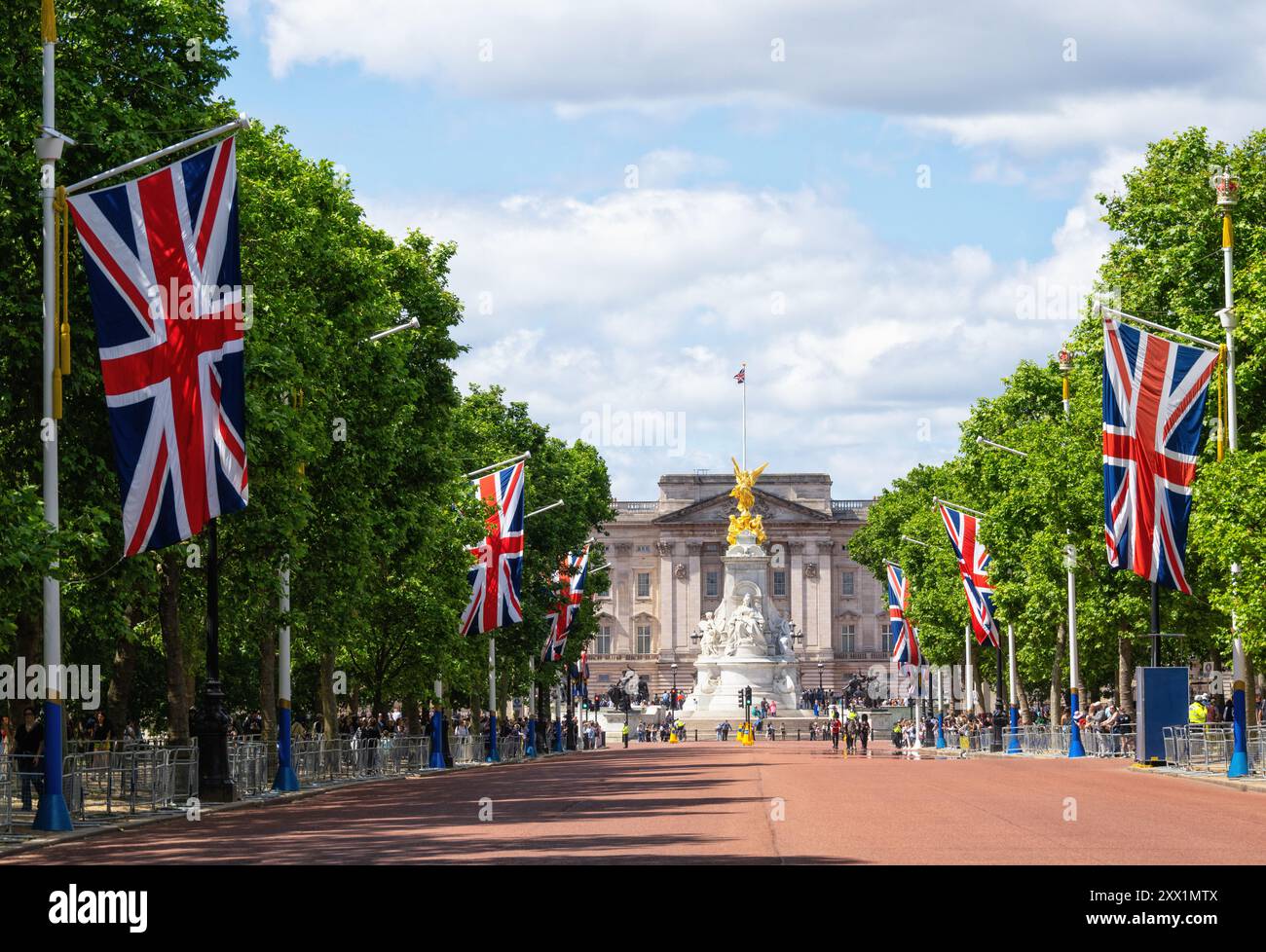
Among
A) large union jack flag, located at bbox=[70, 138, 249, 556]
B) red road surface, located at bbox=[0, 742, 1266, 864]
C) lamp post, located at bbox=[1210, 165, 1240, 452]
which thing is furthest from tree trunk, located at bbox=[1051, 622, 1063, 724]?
large union jack flag, located at bbox=[70, 138, 249, 556]

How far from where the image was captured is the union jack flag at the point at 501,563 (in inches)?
2438

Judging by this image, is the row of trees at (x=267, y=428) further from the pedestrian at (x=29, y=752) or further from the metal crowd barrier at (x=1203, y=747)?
the metal crowd barrier at (x=1203, y=747)

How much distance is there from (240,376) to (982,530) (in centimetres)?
5114

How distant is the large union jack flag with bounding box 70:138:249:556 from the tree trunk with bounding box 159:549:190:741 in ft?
35.6

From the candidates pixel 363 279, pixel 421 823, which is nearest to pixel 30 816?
pixel 421 823

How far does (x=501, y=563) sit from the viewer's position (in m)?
62.1

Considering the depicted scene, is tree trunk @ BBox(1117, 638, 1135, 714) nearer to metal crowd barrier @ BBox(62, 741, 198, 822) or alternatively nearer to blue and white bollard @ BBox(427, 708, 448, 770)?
blue and white bollard @ BBox(427, 708, 448, 770)

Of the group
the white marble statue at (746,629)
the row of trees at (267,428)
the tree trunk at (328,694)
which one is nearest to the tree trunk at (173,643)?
the row of trees at (267,428)

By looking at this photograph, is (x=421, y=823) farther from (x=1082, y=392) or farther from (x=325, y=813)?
(x=1082, y=392)

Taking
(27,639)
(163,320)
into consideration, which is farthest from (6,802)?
(27,639)

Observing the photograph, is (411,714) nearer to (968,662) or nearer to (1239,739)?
(968,662)

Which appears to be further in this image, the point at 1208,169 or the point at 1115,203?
the point at 1115,203

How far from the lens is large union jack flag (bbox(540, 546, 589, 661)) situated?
272 feet

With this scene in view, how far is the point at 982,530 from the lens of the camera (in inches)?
3103
